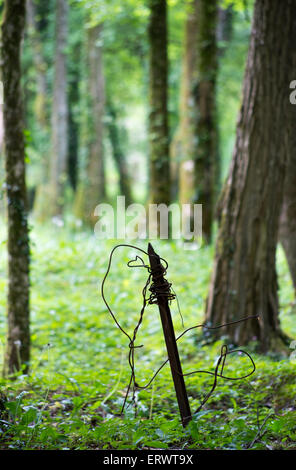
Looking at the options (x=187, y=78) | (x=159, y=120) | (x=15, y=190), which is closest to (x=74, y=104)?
(x=187, y=78)

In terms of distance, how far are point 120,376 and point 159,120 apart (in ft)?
37.6

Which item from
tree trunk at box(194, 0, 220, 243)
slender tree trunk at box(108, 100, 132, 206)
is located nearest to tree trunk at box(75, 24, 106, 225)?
tree trunk at box(194, 0, 220, 243)

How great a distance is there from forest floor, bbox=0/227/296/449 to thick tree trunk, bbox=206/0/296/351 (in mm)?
637

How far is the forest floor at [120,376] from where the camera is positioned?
3.53 meters

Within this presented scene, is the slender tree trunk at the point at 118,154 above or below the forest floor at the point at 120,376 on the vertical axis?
above

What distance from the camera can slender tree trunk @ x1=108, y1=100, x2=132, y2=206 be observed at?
26953 mm

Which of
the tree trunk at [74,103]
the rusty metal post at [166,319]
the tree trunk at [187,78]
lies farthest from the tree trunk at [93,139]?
the rusty metal post at [166,319]

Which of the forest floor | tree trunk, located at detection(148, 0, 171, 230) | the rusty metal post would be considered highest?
tree trunk, located at detection(148, 0, 171, 230)

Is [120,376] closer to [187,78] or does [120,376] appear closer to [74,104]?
[187,78]

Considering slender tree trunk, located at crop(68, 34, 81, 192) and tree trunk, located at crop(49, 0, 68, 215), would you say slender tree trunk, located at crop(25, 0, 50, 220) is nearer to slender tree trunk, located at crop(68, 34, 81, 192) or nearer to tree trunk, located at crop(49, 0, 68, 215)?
tree trunk, located at crop(49, 0, 68, 215)

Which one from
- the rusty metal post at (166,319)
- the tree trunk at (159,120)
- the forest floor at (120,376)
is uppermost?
the tree trunk at (159,120)

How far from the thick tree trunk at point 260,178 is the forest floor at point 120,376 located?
2.09 ft

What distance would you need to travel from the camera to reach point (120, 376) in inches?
170

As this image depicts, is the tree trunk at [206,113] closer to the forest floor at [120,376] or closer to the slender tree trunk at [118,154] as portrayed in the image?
the forest floor at [120,376]
